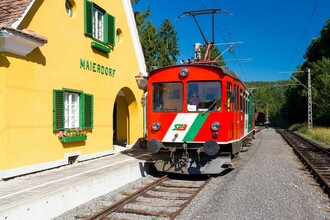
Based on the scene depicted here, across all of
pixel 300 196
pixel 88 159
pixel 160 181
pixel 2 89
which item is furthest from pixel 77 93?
pixel 300 196

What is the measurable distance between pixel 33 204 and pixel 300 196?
5331 mm

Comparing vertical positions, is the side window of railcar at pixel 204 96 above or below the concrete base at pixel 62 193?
above

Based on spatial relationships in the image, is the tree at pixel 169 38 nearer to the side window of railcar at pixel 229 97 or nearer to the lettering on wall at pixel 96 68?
the lettering on wall at pixel 96 68

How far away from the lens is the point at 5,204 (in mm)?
5590

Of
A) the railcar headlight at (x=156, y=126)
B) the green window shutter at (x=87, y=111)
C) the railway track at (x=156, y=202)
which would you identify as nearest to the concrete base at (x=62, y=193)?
the railway track at (x=156, y=202)

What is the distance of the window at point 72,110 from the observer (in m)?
9.61

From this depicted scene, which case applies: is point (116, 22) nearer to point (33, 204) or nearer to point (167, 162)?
point (167, 162)

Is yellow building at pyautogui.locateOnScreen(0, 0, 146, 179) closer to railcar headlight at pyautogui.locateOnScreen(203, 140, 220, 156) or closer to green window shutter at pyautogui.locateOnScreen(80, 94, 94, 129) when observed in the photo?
green window shutter at pyautogui.locateOnScreen(80, 94, 94, 129)

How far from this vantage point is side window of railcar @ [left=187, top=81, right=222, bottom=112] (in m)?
9.42

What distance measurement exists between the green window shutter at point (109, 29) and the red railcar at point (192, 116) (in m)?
3.29

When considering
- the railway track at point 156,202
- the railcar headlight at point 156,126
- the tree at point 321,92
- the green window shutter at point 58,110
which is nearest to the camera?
the railway track at point 156,202

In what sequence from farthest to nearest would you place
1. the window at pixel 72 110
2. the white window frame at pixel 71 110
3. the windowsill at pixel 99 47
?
1. the windowsill at pixel 99 47
2. the white window frame at pixel 71 110
3. the window at pixel 72 110

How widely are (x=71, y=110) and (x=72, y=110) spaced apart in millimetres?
71

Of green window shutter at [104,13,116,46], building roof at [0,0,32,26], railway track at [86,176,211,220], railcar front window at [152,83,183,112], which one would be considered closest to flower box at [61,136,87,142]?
railcar front window at [152,83,183,112]
